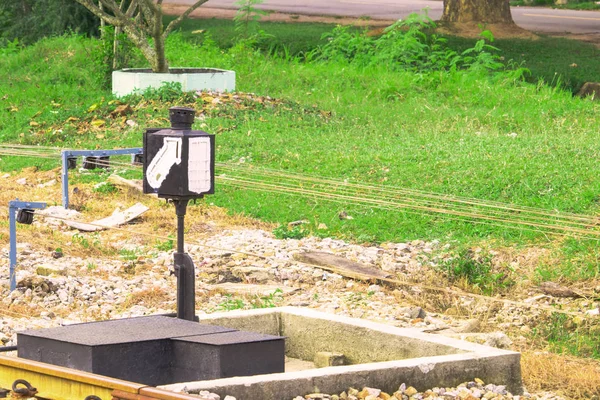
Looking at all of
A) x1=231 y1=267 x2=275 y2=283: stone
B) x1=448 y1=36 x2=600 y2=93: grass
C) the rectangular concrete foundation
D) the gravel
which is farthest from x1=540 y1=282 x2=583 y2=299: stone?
x1=448 y1=36 x2=600 y2=93: grass

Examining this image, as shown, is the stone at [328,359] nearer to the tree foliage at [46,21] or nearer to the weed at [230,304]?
the weed at [230,304]

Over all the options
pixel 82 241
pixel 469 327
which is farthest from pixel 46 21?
pixel 469 327

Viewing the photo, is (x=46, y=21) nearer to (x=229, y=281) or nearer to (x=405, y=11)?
(x=405, y=11)

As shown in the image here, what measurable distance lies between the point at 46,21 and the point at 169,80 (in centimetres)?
821

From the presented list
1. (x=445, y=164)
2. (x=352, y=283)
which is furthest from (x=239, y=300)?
(x=445, y=164)

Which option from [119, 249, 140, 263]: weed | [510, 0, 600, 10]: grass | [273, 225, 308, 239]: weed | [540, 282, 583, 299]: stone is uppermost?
[510, 0, 600, 10]: grass

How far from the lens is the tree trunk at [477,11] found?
67.2 feet

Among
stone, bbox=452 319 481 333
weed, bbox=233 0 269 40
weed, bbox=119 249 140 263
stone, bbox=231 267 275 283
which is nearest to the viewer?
stone, bbox=452 319 481 333

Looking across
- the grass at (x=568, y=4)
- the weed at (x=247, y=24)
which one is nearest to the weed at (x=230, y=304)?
the weed at (x=247, y=24)

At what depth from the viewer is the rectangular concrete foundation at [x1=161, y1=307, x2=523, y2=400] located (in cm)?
445

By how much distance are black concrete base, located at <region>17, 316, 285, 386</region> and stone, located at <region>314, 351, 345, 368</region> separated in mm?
624

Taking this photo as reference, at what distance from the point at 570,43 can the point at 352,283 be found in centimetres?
1311

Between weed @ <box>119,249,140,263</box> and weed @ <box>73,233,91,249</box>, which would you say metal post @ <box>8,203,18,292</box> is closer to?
weed @ <box>119,249,140,263</box>

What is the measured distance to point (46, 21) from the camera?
2173 centimetres
